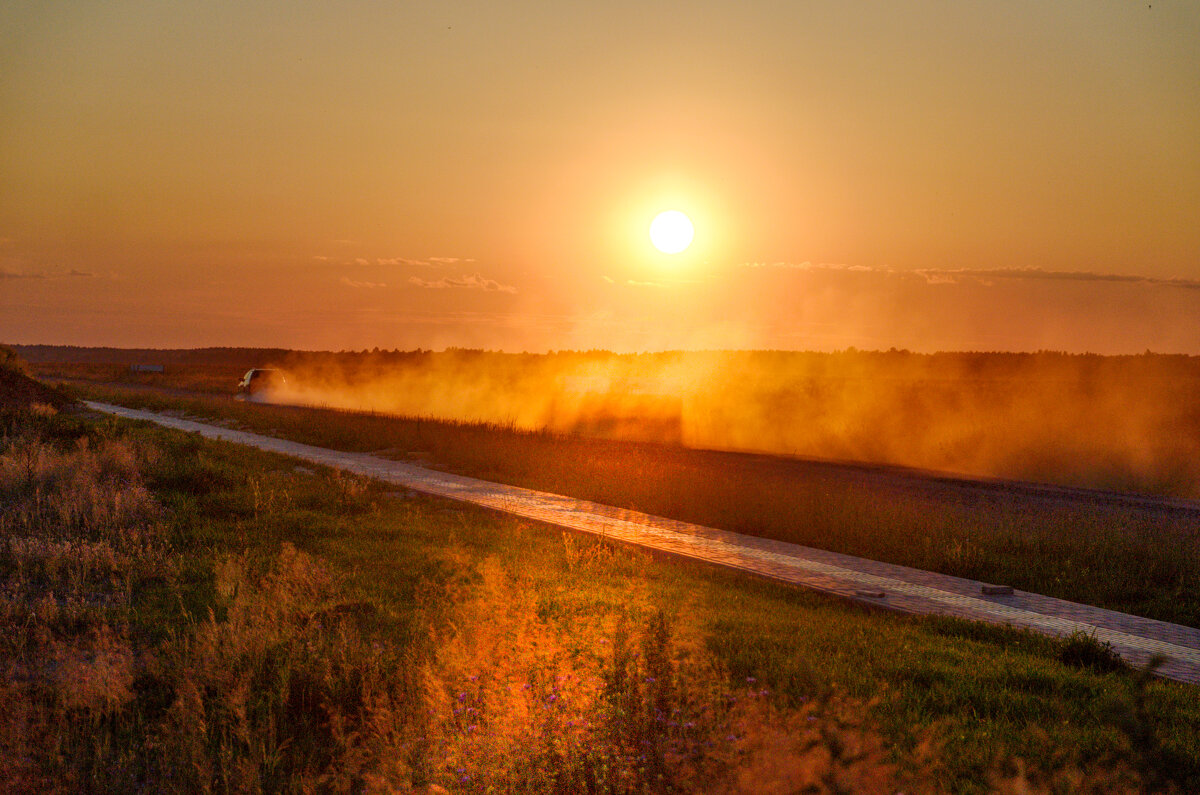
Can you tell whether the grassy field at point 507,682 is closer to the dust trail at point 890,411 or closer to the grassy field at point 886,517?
the grassy field at point 886,517

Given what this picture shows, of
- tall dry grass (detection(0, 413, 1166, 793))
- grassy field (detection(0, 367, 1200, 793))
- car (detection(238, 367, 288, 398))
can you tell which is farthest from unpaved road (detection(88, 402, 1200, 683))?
car (detection(238, 367, 288, 398))

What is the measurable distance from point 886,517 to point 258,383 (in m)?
39.8

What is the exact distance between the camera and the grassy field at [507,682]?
4.63 metres

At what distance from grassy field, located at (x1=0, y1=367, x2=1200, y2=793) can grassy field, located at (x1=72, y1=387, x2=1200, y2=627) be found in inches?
135

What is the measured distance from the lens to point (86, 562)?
9719 millimetres

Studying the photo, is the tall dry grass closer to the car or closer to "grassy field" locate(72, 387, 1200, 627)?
"grassy field" locate(72, 387, 1200, 627)

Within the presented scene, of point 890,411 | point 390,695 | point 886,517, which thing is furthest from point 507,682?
point 890,411

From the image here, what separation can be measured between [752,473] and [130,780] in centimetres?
1781

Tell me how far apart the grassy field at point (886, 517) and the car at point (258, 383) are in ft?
72.9

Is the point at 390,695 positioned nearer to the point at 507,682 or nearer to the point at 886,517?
the point at 507,682

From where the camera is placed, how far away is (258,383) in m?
47.6

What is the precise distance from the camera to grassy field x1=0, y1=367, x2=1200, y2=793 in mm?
4629

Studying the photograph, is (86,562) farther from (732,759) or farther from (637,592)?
(732,759)

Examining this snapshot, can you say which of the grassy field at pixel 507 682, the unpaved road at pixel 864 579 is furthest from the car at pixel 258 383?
the grassy field at pixel 507 682
